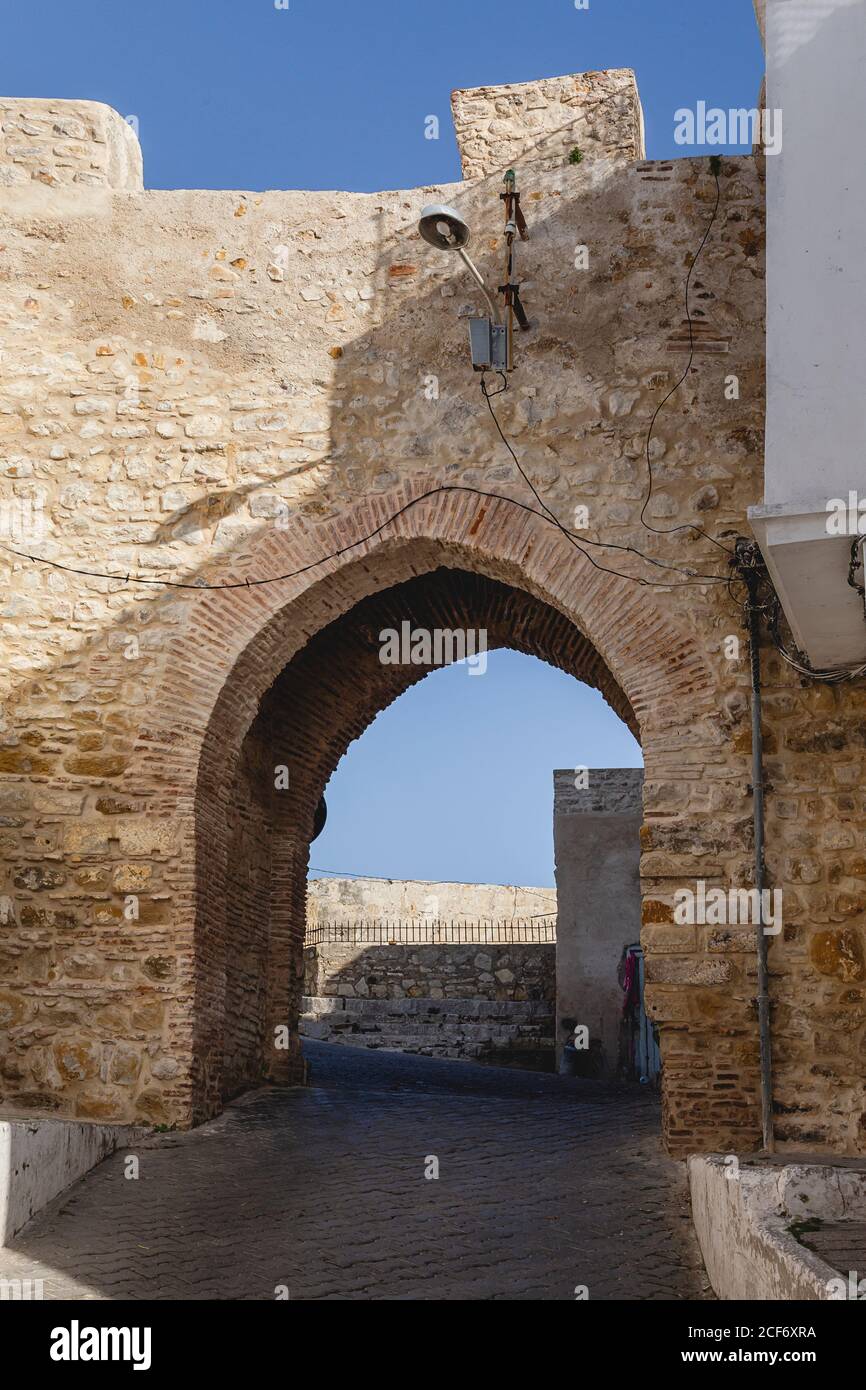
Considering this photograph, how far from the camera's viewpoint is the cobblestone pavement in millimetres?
5441

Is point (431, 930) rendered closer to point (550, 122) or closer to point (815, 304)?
point (550, 122)

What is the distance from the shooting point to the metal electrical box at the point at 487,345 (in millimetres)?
8516

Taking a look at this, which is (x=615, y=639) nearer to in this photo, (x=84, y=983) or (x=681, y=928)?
(x=681, y=928)

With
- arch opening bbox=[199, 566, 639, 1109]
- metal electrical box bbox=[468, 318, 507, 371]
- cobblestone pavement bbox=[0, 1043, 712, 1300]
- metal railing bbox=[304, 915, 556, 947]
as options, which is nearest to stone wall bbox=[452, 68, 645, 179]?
metal electrical box bbox=[468, 318, 507, 371]

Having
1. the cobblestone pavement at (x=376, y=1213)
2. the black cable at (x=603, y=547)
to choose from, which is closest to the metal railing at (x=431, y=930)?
the cobblestone pavement at (x=376, y=1213)

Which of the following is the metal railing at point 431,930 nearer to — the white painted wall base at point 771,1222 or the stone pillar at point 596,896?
the stone pillar at point 596,896

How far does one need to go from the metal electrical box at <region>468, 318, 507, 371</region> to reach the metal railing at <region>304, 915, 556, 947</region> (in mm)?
11139

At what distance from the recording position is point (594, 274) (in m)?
8.60

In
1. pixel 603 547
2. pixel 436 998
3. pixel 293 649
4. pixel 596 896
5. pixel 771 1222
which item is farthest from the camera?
pixel 436 998

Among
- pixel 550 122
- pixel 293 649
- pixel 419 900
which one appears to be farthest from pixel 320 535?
pixel 419 900

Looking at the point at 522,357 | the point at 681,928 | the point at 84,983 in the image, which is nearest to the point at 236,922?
the point at 84,983

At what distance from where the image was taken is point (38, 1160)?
6.36 m

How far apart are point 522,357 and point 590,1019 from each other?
8.20 m

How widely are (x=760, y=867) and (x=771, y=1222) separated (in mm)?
3336
